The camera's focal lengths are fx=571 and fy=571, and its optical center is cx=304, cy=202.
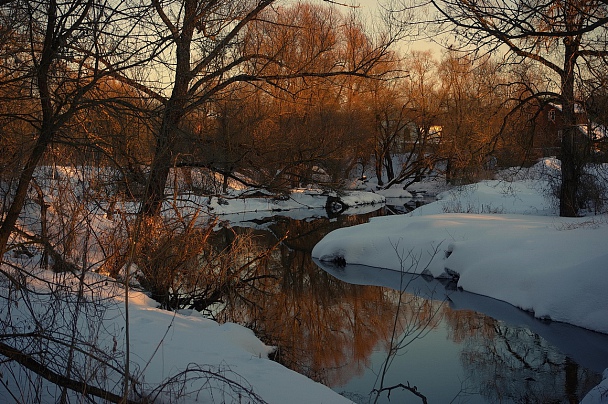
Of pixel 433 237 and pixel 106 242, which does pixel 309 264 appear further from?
pixel 106 242

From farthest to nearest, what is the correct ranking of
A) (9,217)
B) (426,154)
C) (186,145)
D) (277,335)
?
(426,154) < (277,335) < (186,145) < (9,217)

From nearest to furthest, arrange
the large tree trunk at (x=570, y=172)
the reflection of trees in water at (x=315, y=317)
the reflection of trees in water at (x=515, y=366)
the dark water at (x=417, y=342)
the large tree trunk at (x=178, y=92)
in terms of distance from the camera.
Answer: the large tree trunk at (x=178, y=92), the reflection of trees in water at (x=515, y=366), the dark water at (x=417, y=342), the reflection of trees in water at (x=315, y=317), the large tree trunk at (x=570, y=172)

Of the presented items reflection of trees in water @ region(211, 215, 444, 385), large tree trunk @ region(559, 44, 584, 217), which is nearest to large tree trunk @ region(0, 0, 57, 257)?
reflection of trees in water @ region(211, 215, 444, 385)

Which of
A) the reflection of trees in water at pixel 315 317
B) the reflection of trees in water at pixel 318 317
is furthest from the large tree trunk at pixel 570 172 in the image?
the reflection of trees in water at pixel 315 317

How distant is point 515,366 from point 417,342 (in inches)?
54.4

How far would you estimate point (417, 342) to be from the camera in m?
8.11

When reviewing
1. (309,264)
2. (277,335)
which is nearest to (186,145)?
(277,335)

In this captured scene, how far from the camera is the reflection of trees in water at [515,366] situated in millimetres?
6372

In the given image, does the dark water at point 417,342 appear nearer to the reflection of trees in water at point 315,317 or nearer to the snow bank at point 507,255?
the reflection of trees in water at point 315,317

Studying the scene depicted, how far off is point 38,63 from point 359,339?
19.7 feet

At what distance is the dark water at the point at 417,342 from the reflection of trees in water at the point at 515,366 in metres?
0.01

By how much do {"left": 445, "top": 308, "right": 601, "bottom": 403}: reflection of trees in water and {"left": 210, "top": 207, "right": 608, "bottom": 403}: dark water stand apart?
1 centimetres

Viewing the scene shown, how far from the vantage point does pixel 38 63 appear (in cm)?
350

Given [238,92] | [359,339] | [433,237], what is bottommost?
[359,339]
